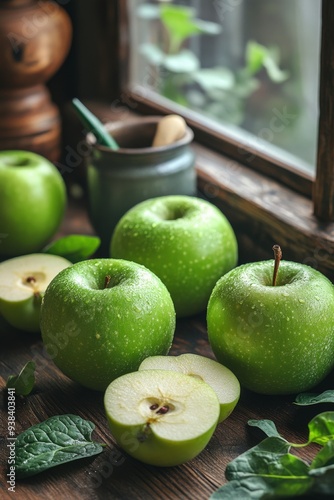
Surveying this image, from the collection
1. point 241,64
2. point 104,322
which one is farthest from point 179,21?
point 104,322

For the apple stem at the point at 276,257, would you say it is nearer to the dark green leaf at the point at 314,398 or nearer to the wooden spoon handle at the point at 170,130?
the dark green leaf at the point at 314,398

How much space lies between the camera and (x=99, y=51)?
142 cm

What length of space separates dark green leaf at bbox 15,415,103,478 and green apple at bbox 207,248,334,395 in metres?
0.17

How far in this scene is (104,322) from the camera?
0.82 meters

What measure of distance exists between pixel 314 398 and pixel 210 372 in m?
0.11

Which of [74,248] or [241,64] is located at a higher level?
[241,64]

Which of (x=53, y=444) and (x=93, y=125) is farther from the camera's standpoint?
(x=93, y=125)

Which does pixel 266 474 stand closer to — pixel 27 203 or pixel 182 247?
pixel 182 247

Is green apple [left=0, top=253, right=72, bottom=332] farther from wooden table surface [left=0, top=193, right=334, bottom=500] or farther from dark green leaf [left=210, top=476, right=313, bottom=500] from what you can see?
dark green leaf [left=210, top=476, right=313, bottom=500]

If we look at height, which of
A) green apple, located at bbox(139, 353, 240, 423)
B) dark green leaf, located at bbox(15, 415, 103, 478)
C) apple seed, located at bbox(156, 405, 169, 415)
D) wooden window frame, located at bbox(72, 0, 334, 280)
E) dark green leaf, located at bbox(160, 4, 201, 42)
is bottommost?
dark green leaf, located at bbox(15, 415, 103, 478)

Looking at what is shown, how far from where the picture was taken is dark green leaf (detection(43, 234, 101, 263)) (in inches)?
42.2

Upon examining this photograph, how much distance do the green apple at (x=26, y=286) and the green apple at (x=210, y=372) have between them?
0.68 feet

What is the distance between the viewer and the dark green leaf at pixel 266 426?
2.54 ft

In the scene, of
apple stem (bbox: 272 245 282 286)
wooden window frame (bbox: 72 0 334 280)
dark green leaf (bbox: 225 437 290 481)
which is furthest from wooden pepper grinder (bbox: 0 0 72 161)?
dark green leaf (bbox: 225 437 290 481)
